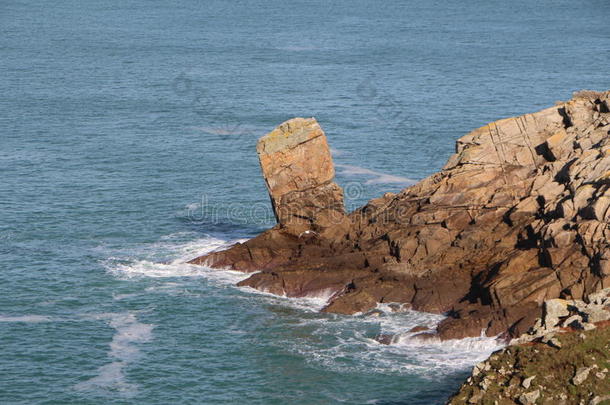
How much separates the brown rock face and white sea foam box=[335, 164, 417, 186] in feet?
100

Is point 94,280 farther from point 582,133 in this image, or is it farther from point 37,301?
point 582,133

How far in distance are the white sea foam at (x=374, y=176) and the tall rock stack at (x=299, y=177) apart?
31.0 m

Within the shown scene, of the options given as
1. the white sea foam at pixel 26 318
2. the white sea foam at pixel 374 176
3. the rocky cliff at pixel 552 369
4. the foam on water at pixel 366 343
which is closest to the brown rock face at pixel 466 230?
the foam on water at pixel 366 343

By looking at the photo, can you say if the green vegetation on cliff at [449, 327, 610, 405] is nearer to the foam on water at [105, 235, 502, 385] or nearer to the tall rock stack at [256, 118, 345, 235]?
the foam on water at [105, 235, 502, 385]

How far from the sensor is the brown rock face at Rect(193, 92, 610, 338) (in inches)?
3428

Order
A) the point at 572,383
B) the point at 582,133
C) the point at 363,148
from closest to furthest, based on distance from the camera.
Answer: the point at 572,383 → the point at 582,133 → the point at 363,148

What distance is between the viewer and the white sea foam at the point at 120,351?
81.1 metres

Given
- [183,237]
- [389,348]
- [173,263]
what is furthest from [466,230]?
[183,237]

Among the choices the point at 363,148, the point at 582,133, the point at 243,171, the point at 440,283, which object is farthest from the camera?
the point at 363,148

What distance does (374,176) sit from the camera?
14000 cm

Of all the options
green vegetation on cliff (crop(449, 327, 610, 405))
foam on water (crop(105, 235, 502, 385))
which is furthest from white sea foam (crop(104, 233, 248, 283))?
green vegetation on cliff (crop(449, 327, 610, 405))

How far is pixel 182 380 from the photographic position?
82.3 m

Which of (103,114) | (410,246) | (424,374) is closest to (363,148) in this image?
(103,114)

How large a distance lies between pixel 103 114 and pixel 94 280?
75564 millimetres
